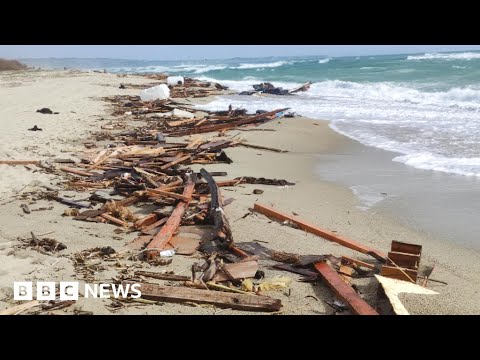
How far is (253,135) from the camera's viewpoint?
13.2 metres

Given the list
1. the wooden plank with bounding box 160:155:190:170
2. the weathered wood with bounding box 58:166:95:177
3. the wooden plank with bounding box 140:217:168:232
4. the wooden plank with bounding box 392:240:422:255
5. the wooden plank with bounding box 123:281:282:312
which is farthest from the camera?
the wooden plank with bounding box 160:155:190:170

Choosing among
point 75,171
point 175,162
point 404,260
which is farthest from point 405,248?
point 75,171

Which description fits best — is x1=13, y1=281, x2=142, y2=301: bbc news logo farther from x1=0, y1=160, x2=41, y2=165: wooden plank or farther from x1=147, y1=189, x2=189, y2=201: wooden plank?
x1=0, y1=160, x2=41, y2=165: wooden plank

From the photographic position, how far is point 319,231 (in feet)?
18.5

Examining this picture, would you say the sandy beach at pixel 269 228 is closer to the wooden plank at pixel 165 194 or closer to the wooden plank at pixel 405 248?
the wooden plank at pixel 405 248

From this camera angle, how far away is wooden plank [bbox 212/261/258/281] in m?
4.39

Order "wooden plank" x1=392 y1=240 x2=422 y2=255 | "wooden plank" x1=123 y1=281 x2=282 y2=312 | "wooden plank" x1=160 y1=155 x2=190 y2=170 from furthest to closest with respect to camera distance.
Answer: "wooden plank" x1=160 y1=155 x2=190 y2=170 → "wooden plank" x1=392 y1=240 x2=422 y2=255 → "wooden plank" x1=123 y1=281 x2=282 y2=312

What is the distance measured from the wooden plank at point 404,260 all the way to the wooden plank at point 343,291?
2.11 ft

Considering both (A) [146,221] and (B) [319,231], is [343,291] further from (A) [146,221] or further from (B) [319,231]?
(A) [146,221]

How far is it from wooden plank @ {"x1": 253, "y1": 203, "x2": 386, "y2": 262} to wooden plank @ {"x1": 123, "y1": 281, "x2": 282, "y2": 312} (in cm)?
169

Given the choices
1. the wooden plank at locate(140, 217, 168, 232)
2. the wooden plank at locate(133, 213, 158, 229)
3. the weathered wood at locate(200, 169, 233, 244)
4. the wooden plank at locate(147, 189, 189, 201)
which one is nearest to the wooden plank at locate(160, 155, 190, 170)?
the wooden plank at locate(147, 189, 189, 201)

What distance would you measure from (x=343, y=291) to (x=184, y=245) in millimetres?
2059
